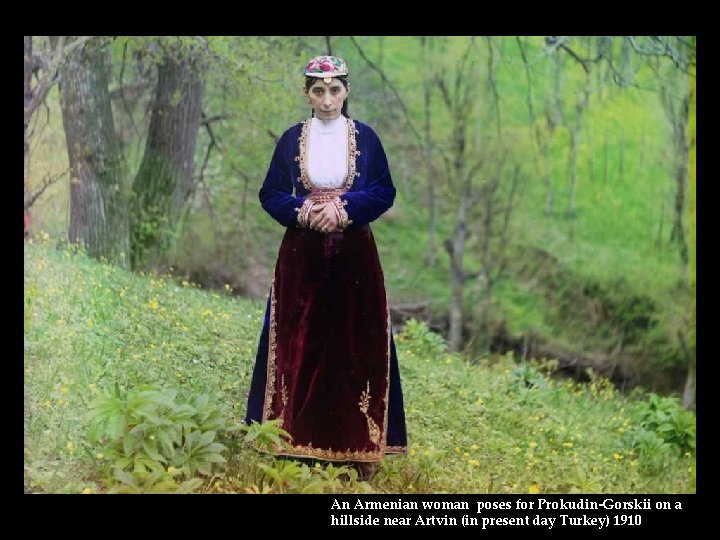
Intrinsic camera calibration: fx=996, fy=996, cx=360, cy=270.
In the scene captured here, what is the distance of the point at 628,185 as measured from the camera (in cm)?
654

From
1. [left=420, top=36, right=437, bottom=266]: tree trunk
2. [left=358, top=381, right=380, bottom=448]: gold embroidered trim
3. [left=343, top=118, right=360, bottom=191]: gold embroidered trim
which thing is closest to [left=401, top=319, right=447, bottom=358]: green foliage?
[left=420, top=36, right=437, bottom=266]: tree trunk

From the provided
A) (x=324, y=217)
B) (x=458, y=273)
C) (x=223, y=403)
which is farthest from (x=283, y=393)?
(x=458, y=273)

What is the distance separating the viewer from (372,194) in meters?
4.34

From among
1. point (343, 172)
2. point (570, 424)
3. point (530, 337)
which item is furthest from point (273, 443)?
point (530, 337)

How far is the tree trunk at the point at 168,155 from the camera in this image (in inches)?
233

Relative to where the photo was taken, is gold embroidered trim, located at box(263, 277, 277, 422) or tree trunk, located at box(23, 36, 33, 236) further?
tree trunk, located at box(23, 36, 33, 236)

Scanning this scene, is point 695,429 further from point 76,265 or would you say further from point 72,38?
point 72,38

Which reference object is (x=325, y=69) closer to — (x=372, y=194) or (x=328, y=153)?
(x=328, y=153)

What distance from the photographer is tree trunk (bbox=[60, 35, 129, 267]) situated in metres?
5.50

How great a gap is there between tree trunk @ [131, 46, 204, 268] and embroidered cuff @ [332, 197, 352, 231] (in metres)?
1.86

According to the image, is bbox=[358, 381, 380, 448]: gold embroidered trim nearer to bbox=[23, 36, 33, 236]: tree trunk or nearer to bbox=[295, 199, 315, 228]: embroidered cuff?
bbox=[295, 199, 315, 228]: embroidered cuff

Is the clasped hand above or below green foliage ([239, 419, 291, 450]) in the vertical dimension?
above

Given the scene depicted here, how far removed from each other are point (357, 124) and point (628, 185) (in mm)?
2740

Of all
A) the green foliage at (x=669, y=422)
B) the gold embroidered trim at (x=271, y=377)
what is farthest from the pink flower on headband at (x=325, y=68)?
the green foliage at (x=669, y=422)
